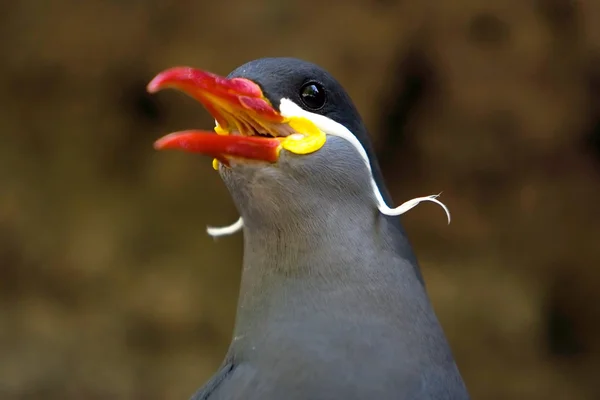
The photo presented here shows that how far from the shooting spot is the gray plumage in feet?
3.27

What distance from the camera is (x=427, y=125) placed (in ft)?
8.36

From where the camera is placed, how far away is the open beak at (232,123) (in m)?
1.00

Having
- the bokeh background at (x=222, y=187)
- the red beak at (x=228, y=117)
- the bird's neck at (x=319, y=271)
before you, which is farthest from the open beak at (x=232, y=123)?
the bokeh background at (x=222, y=187)

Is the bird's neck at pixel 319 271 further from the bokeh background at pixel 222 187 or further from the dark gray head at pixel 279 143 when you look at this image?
the bokeh background at pixel 222 187

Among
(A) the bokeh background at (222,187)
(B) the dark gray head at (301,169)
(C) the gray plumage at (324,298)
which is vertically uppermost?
(B) the dark gray head at (301,169)

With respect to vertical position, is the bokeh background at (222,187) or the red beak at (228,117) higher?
the red beak at (228,117)

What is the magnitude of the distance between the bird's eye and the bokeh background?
133 centimetres

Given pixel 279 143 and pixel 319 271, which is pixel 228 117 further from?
pixel 319 271

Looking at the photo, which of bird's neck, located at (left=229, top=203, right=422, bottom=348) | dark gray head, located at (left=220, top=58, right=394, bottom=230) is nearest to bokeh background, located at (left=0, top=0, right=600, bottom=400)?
dark gray head, located at (left=220, top=58, right=394, bottom=230)

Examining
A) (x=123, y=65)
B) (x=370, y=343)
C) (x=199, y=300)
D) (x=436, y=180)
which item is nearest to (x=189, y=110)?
(x=123, y=65)

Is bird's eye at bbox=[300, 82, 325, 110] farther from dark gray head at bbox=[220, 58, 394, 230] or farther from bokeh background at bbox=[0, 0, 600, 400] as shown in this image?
bokeh background at bbox=[0, 0, 600, 400]

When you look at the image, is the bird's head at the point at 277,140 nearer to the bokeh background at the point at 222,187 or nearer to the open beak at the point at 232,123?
the open beak at the point at 232,123

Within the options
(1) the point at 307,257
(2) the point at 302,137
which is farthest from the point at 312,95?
(1) the point at 307,257

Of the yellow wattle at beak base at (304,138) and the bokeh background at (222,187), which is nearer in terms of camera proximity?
the yellow wattle at beak base at (304,138)
